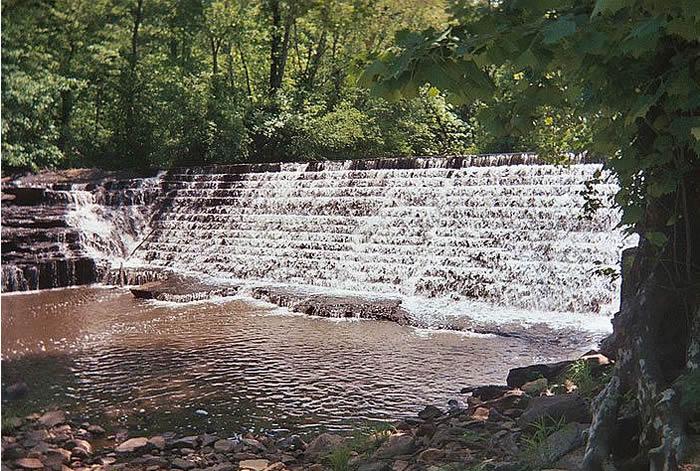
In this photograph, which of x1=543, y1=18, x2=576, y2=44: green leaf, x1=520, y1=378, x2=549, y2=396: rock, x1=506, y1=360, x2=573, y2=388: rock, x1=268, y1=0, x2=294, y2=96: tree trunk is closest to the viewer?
x1=543, y1=18, x2=576, y2=44: green leaf

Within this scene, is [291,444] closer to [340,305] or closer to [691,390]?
[691,390]

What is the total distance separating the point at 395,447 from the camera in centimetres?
244

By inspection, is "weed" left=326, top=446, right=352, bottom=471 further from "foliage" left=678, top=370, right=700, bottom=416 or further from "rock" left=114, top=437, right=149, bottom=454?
"foliage" left=678, top=370, right=700, bottom=416

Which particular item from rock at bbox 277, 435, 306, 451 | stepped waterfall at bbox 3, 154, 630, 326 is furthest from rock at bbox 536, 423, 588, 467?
stepped waterfall at bbox 3, 154, 630, 326

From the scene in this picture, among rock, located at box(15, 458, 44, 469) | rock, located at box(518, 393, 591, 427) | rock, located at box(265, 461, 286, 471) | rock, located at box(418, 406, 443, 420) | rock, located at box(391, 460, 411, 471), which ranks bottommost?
rock, located at box(265, 461, 286, 471)

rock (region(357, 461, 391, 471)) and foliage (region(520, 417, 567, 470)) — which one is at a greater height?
foliage (region(520, 417, 567, 470))

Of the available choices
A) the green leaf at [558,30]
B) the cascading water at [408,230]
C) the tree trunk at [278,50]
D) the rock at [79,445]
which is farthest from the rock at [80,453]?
the tree trunk at [278,50]

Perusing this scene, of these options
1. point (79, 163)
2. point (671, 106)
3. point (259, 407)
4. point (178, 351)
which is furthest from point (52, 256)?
point (671, 106)

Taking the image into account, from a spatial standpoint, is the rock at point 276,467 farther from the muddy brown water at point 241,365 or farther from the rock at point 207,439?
the muddy brown water at point 241,365

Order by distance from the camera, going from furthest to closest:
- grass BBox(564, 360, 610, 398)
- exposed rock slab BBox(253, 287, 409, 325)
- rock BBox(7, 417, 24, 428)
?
exposed rock slab BBox(253, 287, 409, 325)
grass BBox(564, 360, 610, 398)
rock BBox(7, 417, 24, 428)

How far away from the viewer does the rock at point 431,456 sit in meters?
2.15

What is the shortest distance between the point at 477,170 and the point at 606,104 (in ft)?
20.9

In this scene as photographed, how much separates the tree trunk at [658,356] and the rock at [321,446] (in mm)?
1135

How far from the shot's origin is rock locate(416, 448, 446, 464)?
2145 mm
